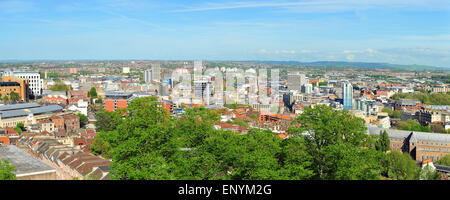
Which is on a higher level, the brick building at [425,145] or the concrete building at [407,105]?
the concrete building at [407,105]

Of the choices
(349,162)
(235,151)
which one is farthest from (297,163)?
(235,151)

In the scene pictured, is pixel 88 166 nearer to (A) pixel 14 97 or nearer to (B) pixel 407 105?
(A) pixel 14 97

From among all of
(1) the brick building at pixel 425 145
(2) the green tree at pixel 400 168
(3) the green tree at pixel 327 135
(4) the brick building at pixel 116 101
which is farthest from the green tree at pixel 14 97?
(3) the green tree at pixel 327 135

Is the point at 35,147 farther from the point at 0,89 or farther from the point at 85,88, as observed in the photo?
the point at 85,88

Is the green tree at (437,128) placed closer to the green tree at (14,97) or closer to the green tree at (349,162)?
the green tree at (349,162)

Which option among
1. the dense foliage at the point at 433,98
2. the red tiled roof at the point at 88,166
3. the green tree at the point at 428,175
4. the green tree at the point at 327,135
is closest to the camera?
the green tree at the point at 327,135

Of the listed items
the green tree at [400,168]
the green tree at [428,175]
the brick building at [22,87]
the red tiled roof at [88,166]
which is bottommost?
the green tree at [400,168]

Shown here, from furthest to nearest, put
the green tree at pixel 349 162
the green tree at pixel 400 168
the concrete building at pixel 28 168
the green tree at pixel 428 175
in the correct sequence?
the green tree at pixel 400 168 → the green tree at pixel 428 175 → the concrete building at pixel 28 168 → the green tree at pixel 349 162
